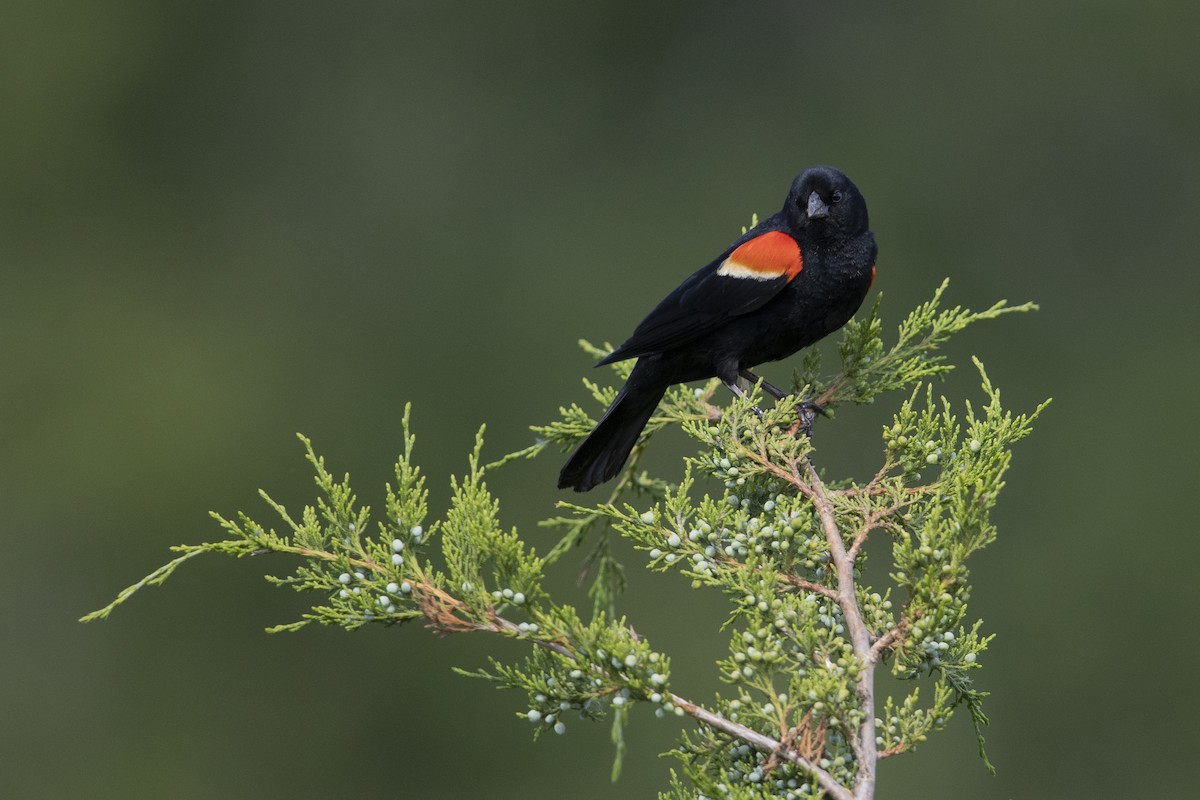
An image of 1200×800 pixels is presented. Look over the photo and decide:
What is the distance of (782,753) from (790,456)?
60cm

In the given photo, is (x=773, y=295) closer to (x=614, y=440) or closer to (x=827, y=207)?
(x=827, y=207)

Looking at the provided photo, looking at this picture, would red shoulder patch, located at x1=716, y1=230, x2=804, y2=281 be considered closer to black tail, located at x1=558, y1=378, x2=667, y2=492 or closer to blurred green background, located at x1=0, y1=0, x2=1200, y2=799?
black tail, located at x1=558, y1=378, x2=667, y2=492

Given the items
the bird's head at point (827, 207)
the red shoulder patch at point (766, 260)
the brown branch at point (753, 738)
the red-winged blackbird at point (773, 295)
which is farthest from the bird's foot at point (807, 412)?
the brown branch at point (753, 738)

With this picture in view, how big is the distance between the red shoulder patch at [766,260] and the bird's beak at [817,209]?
8 cm

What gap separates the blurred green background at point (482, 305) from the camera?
770cm

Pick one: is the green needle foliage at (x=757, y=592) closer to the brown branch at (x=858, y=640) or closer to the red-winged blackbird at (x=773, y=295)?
the brown branch at (x=858, y=640)

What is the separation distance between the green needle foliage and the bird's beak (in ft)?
3.27

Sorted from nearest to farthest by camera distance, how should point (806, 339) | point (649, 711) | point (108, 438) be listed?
point (806, 339) < point (649, 711) < point (108, 438)

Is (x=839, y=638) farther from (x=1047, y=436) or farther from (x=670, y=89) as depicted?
(x=670, y=89)

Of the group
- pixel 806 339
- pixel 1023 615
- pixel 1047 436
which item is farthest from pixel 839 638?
pixel 1047 436

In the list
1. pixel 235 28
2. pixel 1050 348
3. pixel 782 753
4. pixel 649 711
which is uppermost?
pixel 235 28

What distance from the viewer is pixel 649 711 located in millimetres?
6977

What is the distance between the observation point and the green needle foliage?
1.67m

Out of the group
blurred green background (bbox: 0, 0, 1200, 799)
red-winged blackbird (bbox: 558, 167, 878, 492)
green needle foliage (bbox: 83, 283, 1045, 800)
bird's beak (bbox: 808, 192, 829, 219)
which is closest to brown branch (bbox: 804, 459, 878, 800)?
green needle foliage (bbox: 83, 283, 1045, 800)
